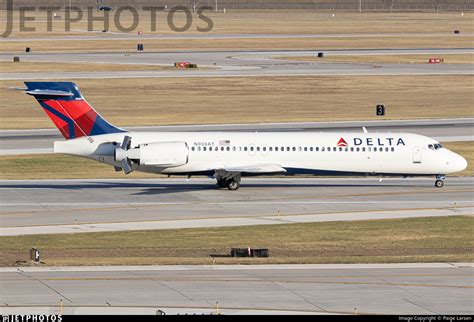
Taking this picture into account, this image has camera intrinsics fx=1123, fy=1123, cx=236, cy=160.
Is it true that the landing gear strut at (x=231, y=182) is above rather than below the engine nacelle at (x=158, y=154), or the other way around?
below

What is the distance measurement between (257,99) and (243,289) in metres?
76.9

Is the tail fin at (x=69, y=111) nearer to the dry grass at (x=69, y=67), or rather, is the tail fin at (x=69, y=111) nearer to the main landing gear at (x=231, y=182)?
the main landing gear at (x=231, y=182)

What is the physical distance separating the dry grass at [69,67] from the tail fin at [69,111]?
71.9m

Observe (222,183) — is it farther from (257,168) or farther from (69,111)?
(69,111)

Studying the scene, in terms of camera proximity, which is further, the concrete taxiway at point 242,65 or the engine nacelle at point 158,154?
the concrete taxiway at point 242,65

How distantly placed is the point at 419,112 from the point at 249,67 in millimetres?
39767

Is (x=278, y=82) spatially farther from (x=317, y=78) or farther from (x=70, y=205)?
(x=70, y=205)

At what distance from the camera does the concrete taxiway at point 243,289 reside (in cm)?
3522

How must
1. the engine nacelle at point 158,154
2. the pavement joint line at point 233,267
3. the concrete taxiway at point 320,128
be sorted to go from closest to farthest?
the pavement joint line at point 233,267 < the engine nacelle at point 158,154 < the concrete taxiway at point 320,128

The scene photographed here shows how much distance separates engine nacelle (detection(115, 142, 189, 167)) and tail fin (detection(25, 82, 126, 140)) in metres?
2.10

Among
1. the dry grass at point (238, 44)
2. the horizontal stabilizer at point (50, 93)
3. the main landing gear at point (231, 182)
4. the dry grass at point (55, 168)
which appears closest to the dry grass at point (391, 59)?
the dry grass at point (238, 44)

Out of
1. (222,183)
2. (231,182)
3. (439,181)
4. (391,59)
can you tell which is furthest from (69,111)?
(391,59)

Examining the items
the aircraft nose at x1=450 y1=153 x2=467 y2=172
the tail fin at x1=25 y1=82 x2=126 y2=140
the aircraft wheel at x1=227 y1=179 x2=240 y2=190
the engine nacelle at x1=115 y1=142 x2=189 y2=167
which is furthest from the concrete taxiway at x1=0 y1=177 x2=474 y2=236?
the tail fin at x1=25 y1=82 x2=126 y2=140

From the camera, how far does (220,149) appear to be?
6412 cm
